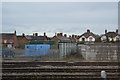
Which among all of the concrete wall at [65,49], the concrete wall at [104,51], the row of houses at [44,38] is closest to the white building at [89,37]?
the row of houses at [44,38]

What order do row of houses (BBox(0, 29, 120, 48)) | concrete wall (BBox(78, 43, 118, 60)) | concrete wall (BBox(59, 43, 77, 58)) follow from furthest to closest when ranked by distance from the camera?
row of houses (BBox(0, 29, 120, 48)) → concrete wall (BBox(59, 43, 77, 58)) → concrete wall (BBox(78, 43, 118, 60))

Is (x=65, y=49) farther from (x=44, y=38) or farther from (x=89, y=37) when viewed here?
(x=44, y=38)

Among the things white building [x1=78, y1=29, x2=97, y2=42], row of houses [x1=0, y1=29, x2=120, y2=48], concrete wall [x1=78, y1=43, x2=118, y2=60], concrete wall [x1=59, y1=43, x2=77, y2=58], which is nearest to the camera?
concrete wall [x1=78, y1=43, x2=118, y2=60]

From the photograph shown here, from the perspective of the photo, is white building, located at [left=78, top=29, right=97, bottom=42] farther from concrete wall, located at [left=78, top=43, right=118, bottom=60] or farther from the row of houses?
concrete wall, located at [left=78, top=43, right=118, bottom=60]

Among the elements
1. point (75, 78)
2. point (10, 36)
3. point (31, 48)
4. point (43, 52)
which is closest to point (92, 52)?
point (43, 52)

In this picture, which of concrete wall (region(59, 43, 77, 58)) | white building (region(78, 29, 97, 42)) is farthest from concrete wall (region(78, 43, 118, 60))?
white building (region(78, 29, 97, 42))

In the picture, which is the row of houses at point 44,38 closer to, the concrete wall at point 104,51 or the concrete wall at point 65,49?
the concrete wall at point 65,49

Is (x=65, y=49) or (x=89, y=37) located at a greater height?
(x=89, y=37)

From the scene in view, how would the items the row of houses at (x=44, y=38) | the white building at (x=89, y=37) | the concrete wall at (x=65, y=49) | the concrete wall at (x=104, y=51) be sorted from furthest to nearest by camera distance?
the white building at (x=89, y=37), the row of houses at (x=44, y=38), the concrete wall at (x=65, y=49), the concrete wall at (x=104, y=51)

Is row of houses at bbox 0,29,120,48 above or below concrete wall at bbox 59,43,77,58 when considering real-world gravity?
above

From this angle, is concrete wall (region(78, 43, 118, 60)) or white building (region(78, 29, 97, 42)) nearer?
concrete wall (region(78, 43, 118, 60))

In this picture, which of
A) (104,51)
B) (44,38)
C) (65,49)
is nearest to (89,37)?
(44,38)

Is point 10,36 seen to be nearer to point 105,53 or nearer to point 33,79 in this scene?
point 105,53

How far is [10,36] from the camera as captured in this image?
195 feet
